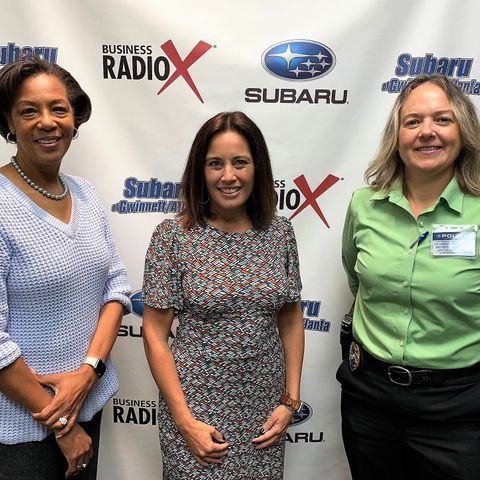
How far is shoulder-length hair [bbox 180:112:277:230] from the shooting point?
4.32 feet

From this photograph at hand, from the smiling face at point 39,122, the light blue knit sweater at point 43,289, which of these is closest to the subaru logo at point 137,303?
the light blue knit sweater at point 43,289

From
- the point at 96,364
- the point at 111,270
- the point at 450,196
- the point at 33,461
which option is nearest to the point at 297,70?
the point at 450,196

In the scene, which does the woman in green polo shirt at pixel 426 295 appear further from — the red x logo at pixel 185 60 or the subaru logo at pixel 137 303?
the subaru logo at pixel 137 303

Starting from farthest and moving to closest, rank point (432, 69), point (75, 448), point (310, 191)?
point (310, 191) < point (432, 69) < point (75, 448)

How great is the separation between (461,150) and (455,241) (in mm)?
269

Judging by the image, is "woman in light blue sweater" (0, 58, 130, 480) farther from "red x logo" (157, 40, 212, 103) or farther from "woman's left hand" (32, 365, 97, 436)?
"red x logo" (157, 40, 212, 103)

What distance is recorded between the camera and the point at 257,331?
4.35 ft

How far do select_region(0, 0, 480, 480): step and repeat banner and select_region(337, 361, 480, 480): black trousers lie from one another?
563 millimetres

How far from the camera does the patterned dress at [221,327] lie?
4.28ft

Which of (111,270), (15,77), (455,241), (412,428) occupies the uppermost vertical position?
(15,77)

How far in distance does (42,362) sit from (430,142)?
116 cm

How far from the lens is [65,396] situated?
48.7 inches

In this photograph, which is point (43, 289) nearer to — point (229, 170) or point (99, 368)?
point (99, 368)

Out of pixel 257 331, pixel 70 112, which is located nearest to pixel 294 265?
pixel 257 331
